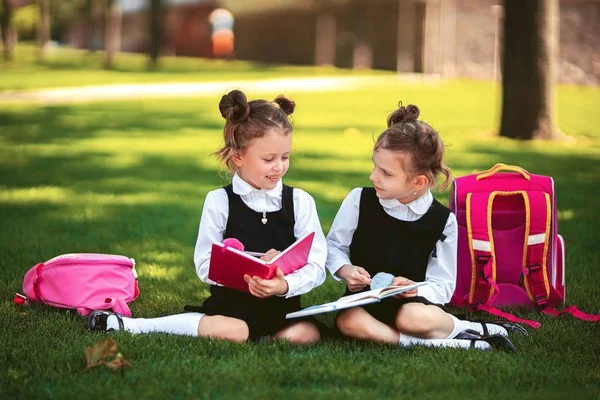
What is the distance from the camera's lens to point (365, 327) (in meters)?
3.70

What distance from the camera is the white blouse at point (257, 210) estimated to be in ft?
12.3

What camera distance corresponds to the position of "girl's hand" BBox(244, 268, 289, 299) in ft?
11.3

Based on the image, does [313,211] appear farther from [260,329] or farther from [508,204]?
[508,204]

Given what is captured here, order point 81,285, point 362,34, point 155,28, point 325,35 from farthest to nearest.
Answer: point 325,35, point 155,28, point 362,34, point 81,285

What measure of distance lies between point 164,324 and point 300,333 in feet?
2.19

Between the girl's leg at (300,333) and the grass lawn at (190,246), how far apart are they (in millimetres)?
86

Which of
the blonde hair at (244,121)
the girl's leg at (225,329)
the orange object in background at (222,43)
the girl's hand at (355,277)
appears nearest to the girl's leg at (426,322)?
the girl's hand at (355,277)

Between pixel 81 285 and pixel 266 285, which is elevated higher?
pixel 266 285

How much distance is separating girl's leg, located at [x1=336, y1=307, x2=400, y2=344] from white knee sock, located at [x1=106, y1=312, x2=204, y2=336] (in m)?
0.70

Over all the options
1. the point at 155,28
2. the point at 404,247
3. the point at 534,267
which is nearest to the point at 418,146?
the point at 404,247

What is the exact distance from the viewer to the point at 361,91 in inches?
783

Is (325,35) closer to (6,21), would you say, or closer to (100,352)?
(6,21)

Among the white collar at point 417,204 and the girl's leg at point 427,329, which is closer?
the girl's leg at point 427,329

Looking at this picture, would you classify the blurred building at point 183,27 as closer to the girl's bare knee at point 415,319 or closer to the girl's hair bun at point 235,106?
the girl's hair bun at point 235,106
